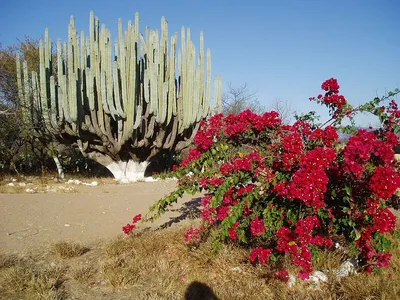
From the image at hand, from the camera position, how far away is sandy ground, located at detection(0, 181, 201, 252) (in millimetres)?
4641

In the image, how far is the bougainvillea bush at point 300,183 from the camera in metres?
2.35

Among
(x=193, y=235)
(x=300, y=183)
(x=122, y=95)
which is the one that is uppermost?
(x=122, y=95)

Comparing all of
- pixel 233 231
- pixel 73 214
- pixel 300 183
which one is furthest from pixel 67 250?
pixel 300 183

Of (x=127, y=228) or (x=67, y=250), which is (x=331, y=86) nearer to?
(x=127, y=228)

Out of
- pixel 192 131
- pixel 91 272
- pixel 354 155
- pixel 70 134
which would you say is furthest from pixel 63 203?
pixel 354 155

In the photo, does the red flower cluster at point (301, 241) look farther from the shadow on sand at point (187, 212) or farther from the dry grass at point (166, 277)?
the shadow on sand at point (187, 212)

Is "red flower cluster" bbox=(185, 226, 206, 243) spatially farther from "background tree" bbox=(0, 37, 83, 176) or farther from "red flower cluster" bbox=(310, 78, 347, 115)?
"background tree" bbox=(0, 37, 83, 176)

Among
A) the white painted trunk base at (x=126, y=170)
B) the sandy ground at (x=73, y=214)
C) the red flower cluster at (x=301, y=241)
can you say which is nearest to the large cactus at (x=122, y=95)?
the white painted trunk base at (x=126, y=170)

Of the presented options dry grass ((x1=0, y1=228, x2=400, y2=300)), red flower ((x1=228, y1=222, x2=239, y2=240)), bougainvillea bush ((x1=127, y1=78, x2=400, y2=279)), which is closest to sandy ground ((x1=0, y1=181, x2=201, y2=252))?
dry grass ((x1=0, y1=228, x2=400, y2=300))

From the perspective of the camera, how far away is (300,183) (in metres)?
2.35

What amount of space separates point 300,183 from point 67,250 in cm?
273

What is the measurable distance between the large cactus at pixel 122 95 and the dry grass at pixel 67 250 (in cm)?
543

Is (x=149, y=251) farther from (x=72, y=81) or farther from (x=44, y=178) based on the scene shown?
(x=44, y=178)

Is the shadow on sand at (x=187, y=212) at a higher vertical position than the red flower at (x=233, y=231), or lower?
lower
